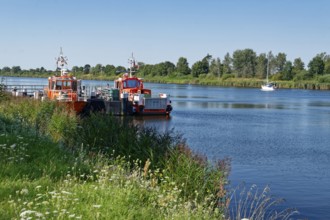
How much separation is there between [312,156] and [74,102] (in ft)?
61.6

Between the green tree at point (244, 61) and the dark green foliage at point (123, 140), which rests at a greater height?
the green tree at point (244, 61)

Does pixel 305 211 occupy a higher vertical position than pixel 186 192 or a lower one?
lower

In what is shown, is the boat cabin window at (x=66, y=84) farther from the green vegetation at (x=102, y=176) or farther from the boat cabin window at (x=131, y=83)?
the green vegetation at (x=102, y=176)

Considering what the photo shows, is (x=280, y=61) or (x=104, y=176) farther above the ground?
(x=280, y=61)

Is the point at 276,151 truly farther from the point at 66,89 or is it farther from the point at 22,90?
the point at 22,90

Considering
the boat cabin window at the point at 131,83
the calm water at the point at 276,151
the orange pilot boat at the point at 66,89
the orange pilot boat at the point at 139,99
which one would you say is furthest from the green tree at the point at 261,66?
the orange pilot boat at the point at 66,89

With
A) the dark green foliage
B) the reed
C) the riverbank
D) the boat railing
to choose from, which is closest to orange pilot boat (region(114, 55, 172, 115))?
the boat railing

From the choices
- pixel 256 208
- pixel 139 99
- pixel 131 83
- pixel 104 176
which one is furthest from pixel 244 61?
pixel 104 176

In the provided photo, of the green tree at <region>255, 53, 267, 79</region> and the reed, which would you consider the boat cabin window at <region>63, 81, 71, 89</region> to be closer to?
the reed

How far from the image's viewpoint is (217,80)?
172500 millimetres

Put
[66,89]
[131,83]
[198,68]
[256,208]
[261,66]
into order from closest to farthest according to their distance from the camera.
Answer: [256,208]
[66,89]
[131,83]
[261,66]
[198,68]

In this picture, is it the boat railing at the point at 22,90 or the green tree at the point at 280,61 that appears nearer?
the boat railing at the point at 22,90

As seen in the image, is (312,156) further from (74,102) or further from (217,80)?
(217,80)

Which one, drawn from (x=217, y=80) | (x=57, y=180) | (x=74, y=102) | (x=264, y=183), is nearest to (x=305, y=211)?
(x=264, y=183)
